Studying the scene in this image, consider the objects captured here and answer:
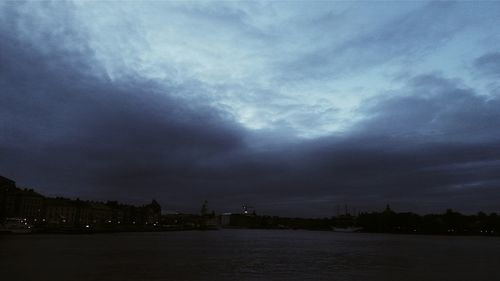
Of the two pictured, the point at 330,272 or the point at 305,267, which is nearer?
the point at 330,272

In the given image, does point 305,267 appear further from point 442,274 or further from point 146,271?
point 146,271

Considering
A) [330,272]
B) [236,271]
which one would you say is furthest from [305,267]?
[236,271]

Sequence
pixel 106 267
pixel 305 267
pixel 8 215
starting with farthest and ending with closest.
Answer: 1. pixel 8 215
2. pixel 305 267
3. pixel 106 267

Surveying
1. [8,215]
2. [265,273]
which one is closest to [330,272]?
[265,273]

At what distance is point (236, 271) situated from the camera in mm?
46688

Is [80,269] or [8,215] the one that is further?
A: [8,215]

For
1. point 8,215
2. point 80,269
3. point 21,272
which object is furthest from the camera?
point 8,215

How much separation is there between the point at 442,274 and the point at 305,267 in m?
13.1

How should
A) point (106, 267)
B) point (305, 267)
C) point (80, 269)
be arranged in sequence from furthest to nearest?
point (305, 267) < point (106, 267) < point (80, 269)

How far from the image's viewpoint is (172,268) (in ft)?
157

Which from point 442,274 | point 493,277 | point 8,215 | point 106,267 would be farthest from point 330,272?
point 8,215

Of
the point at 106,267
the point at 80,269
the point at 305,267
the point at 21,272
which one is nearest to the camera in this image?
the point at 21,272

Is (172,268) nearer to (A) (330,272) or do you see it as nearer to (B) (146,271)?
(B) (146,271)

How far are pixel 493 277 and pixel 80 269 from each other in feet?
120
